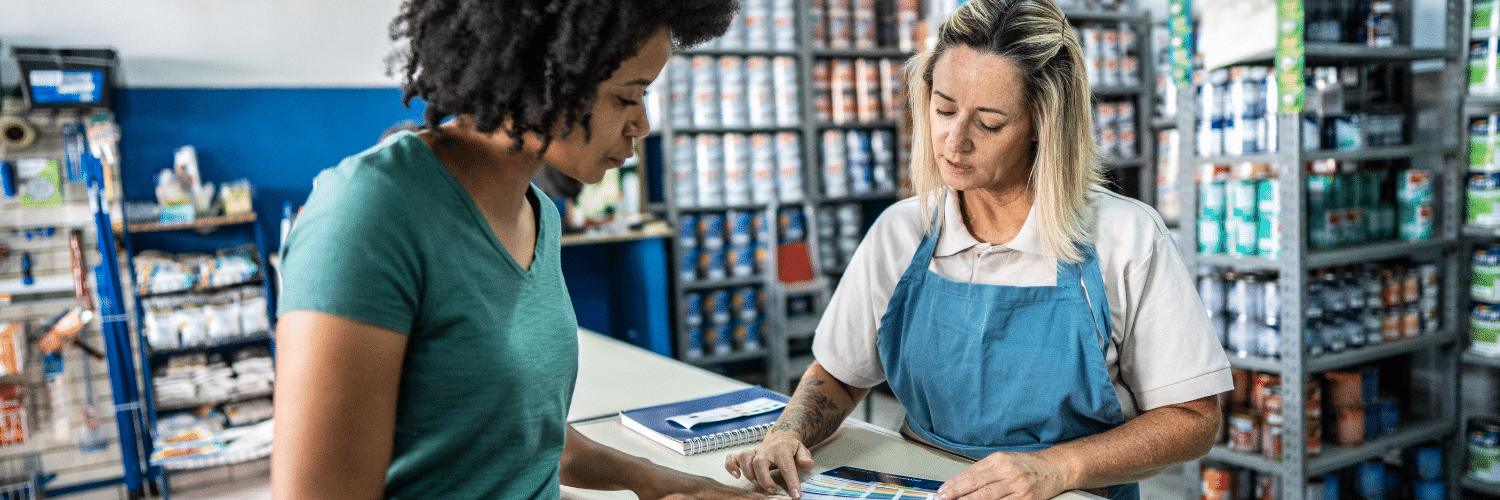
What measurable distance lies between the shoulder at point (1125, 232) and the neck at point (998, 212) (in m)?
0.13

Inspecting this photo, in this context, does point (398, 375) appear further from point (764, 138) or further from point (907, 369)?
point (764, 138)

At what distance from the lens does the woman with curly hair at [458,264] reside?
0.74m

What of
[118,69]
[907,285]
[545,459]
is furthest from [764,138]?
[545,459]

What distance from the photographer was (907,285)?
1734 millimetres

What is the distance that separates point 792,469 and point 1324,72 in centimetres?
305

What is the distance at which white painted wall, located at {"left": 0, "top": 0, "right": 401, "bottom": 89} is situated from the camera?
14.2 feet

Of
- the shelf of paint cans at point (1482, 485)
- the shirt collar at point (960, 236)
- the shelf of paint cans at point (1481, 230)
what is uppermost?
the shirt collar at point (960, 236)

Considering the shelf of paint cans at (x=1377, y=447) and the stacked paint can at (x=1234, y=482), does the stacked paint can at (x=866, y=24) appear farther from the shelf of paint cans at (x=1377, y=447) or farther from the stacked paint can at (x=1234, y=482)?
the shelf of paint cans at (x=1377, y=447)

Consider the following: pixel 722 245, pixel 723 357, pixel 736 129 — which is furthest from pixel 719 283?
pixel 736 129

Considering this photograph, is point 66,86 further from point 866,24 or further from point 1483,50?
point 1483,50

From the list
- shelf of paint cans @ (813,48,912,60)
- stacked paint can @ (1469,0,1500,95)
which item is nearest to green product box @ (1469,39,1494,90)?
stacked paint can @ (1469,0,1500,95)

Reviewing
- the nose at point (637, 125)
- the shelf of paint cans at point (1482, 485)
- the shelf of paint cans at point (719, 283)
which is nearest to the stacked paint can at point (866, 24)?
the shelf of paint cans at point (719, 283)

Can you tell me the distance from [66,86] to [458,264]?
4.38 metres

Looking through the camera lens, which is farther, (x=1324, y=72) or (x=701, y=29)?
(x=1324, y=72)
